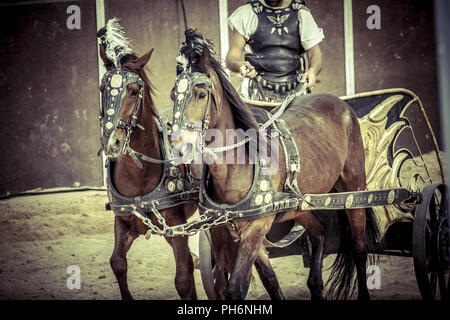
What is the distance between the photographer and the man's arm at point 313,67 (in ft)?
12.8

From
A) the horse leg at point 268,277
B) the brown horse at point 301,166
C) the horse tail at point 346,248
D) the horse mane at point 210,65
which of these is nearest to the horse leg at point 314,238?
the brown horse at point 301,166

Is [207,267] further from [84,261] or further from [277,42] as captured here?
[84,261]

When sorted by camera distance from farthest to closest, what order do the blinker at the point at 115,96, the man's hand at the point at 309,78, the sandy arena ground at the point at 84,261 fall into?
the sandy arena ground at the point at 84,261 < the man's hand at the point at 309,78 < the blinker at the point at 115,96

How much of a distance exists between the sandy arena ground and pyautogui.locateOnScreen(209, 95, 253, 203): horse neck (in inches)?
64.1

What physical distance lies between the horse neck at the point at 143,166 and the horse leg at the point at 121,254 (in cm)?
25

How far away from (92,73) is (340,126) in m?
4.09

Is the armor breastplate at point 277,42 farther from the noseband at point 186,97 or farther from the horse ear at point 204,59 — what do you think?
the noseband at point 186,97

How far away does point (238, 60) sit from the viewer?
3.96 metres

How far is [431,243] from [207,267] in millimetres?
1549

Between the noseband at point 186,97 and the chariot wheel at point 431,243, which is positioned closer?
the noseband at point 186,97

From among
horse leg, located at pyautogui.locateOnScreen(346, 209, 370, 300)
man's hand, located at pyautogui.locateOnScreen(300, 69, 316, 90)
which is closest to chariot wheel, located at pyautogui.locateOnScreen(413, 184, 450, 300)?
horse leg, located at pyautogui.locateOnScreen(346, 209, 370, 300)

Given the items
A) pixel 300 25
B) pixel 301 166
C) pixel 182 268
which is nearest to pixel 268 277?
pixel 182 268

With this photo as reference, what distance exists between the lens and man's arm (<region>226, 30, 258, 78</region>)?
3.65m

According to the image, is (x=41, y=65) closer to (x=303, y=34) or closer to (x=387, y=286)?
(x=303, y=34)
